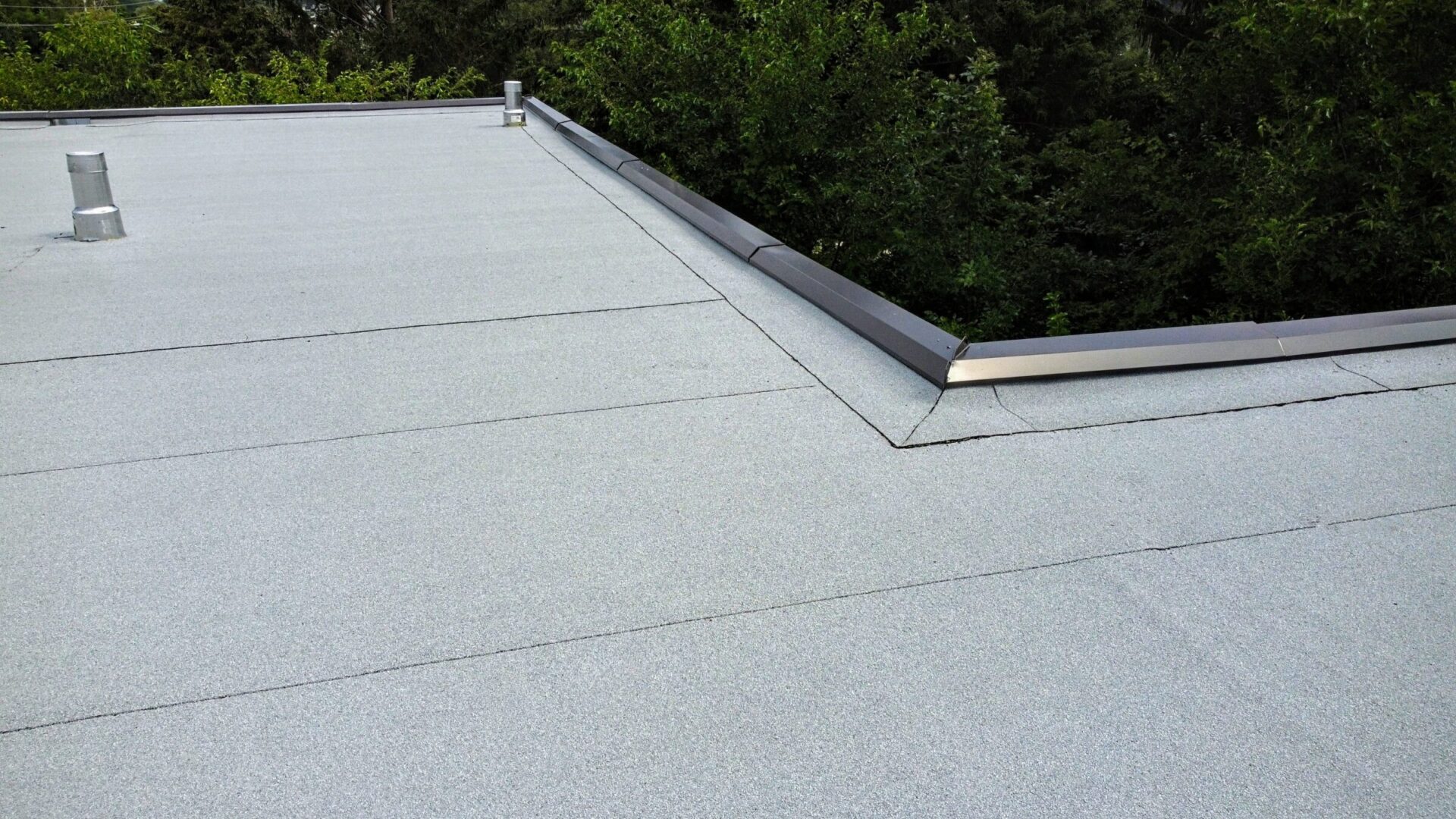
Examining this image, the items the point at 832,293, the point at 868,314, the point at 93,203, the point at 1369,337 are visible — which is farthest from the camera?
the point at 93,203

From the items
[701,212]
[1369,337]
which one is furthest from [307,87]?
[1369,337]

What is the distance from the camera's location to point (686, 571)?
109 inches

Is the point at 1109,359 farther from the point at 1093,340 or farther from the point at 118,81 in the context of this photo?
the point at 118,81

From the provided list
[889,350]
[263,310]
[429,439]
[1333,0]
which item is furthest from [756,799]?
[1333,0]

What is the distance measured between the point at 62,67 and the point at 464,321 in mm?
17297

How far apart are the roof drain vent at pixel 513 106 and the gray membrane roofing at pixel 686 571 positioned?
23.0ft

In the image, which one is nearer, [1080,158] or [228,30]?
[1080,158]

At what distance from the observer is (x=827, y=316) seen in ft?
15.8

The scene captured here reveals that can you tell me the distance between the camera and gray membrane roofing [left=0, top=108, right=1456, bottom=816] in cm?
209

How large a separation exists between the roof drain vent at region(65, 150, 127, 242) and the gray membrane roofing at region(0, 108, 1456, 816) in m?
1.35

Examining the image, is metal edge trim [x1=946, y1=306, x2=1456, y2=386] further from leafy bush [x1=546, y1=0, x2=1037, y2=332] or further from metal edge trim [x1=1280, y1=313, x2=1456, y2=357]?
leafy bush [x1=546, y1=0, x2=1037, y2=332]

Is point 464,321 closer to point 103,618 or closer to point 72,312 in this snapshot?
point 72,312

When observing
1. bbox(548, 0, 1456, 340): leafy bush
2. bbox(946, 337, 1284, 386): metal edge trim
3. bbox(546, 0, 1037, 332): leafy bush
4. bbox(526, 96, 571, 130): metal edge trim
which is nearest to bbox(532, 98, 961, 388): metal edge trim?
bbox(946, 337, 1284, 386): metal edge trim

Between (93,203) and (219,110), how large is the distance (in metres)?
7.27
